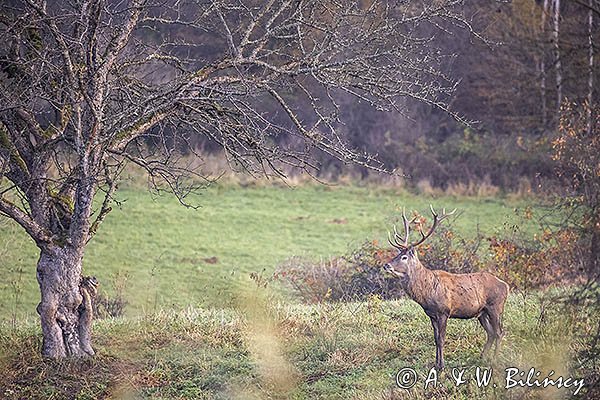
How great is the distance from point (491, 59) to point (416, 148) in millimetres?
4085

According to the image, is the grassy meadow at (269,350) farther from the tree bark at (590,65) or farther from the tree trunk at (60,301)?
the tree bark at (590,65)

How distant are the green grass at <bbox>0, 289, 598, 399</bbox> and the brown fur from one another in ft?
1.13

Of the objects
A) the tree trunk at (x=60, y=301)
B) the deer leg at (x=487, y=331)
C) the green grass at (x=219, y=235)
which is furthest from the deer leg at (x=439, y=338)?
the green grass at (x=219, y=235)

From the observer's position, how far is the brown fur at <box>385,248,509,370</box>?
346 inches

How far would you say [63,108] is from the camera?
9.62 metres

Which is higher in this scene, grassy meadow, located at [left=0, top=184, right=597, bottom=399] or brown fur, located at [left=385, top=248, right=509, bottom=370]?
brown fur, located at [left=385, top=248, right=509, bottom=370]

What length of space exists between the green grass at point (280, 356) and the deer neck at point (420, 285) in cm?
81

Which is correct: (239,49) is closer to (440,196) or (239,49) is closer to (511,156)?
(440,196)

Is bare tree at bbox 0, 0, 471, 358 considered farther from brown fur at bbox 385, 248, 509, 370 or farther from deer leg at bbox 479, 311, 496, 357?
deer leg at bbox 479, 311, 496, 357

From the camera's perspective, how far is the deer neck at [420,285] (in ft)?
29.0

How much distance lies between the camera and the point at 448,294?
8797 millimetres

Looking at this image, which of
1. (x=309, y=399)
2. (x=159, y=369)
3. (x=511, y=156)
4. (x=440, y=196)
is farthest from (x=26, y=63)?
(x=511, y=156)

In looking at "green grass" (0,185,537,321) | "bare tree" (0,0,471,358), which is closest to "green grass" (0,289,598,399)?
"bare tree" (0,0,471,358)

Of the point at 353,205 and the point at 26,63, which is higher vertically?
the point at 26,63
